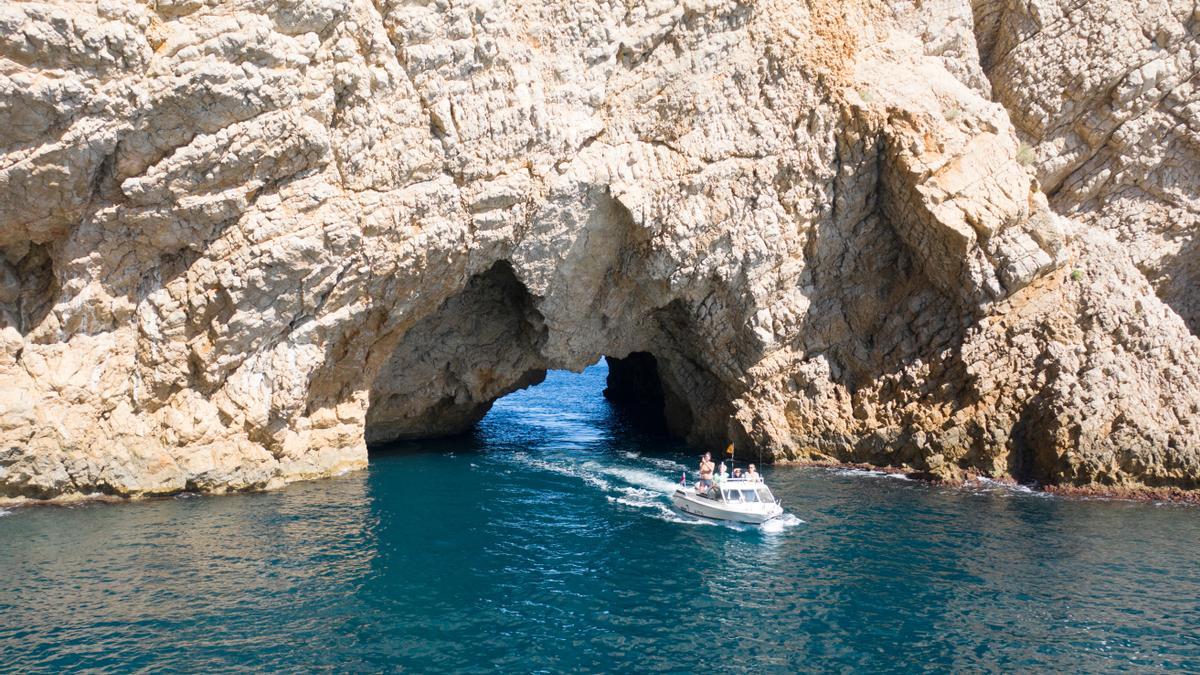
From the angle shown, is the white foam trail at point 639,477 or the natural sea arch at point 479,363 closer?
the white foam trail at point 639,477

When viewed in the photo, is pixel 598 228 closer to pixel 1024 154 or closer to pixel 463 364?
pixel 463 364

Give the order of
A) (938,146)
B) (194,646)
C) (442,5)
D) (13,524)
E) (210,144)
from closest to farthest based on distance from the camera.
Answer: (194,646)
(13,524)
(210,144)
(442,5)
(938,146)

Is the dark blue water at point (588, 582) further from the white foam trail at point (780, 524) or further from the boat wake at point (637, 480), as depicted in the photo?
the boat wake at point (637, 480)

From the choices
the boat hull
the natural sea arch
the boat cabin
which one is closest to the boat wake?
the boat hull

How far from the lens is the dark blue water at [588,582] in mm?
22469

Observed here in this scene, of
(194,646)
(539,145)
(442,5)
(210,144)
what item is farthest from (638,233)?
(194,646)

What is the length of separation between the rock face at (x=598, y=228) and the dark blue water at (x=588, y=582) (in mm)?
4812

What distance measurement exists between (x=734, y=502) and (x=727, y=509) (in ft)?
1.39

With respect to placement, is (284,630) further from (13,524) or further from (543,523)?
(13,524)

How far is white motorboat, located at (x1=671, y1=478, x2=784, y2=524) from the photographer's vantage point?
34.2 m

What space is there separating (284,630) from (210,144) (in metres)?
19.1

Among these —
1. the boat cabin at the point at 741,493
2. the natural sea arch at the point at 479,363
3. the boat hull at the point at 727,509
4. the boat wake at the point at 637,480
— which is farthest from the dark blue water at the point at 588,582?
the natural sea arch at the point at 479,363

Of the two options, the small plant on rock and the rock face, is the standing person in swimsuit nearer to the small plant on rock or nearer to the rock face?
the rock face

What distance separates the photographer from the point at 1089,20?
4725 cm
